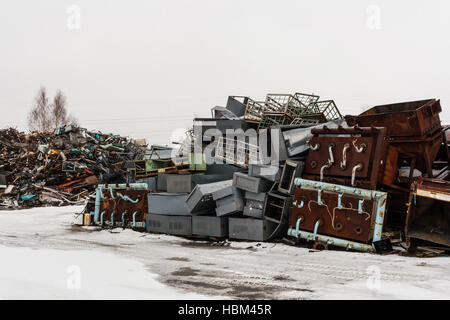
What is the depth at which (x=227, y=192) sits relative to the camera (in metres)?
7.54

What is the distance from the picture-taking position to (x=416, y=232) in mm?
6070

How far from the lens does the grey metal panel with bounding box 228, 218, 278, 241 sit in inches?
285

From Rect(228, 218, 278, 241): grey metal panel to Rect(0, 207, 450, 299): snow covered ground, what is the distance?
7.2 inches

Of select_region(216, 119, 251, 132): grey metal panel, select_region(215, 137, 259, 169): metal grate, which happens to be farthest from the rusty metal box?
select_region(216, 119, 251, 132): grey metal panel

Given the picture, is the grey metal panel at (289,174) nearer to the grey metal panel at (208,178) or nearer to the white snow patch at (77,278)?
the grey metal panel at (208,178)

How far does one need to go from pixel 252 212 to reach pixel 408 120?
3.16 metres

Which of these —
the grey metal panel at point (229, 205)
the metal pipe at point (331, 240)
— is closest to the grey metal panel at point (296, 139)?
the grey metal panel at point (229, 205)

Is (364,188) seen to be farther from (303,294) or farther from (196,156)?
(196,156)

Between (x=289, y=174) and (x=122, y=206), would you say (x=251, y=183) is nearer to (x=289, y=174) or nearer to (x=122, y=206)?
(x=289, y=174)

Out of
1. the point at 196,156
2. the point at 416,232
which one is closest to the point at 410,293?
the point at 416,232

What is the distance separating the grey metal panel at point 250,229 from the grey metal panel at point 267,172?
0.81 metres

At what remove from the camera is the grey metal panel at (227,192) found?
7504 mm

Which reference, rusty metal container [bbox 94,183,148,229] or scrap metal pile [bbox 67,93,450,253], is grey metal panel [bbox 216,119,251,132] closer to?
scrap metal pile [bbox 67,93,450,253]

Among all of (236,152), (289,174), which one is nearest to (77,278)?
(289,174)
